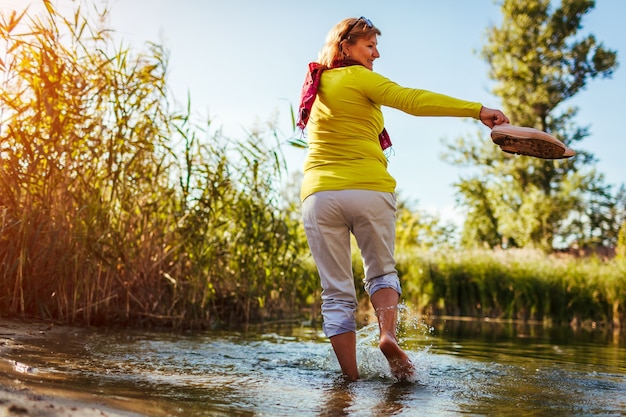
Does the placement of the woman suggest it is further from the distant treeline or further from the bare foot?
the distant treeline

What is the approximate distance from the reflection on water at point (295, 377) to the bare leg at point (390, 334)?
9cm

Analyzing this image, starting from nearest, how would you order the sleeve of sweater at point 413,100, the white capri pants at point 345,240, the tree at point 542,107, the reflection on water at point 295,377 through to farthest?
the reflection on water at point 295,377 < the sleeve of sweater at point 413,100 < the white capri pants at point 345,240 < the tree at point 542,107

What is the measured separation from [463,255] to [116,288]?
678 centimetres

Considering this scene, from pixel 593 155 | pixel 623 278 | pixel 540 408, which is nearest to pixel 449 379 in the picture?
pixel 540 408

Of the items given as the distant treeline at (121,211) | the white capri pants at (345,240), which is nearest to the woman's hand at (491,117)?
the white capri pants at (345,240)

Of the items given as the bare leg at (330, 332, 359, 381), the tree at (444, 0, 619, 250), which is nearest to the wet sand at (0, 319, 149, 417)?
the bare leg at (330, 332, 359, 381)

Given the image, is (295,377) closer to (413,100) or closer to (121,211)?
(413,100)

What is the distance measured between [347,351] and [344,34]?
1.53m

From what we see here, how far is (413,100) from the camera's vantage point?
3.16 meters

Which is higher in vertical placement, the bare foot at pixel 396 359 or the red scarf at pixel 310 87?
the red scarf at pixel 310 87

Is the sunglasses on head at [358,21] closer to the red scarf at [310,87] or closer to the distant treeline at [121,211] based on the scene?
the red scarf at [310,87]

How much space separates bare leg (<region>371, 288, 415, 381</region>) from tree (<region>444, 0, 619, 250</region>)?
851 inches

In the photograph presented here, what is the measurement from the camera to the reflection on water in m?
2.67

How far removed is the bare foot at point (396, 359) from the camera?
3.23m
